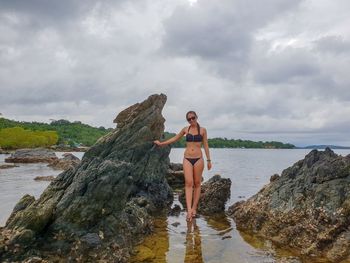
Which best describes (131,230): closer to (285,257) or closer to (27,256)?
(27,256)

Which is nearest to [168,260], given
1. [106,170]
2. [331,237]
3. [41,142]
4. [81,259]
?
[81,259]

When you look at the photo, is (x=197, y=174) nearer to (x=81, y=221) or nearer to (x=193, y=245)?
(x=193, y=245)

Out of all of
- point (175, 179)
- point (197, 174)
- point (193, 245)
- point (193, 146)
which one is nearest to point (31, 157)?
point (175, 179)

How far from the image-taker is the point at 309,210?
480 inches

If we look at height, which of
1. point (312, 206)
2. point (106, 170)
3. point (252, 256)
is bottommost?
point (252, 256)

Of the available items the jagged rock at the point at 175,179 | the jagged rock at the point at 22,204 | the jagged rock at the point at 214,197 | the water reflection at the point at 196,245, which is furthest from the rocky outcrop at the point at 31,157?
the jagged rock at the point at 22,204

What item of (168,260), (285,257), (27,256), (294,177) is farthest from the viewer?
(294,177)

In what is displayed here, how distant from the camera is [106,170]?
1062cm

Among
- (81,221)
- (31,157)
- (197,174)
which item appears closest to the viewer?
(81,221)

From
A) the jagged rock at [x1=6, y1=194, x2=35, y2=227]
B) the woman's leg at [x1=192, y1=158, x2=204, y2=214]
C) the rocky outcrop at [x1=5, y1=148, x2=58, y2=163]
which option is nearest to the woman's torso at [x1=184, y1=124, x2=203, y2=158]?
the woman's leg at [x1=192, y1=158, x2=204, y2=214]

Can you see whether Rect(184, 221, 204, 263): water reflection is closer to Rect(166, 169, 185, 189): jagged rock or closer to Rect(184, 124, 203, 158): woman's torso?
Rect(184, 124, 203, 158): woman's torso

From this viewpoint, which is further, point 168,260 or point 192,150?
point 192,150

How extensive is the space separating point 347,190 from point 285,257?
126 inches

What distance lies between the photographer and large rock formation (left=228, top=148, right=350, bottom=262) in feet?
35.7
